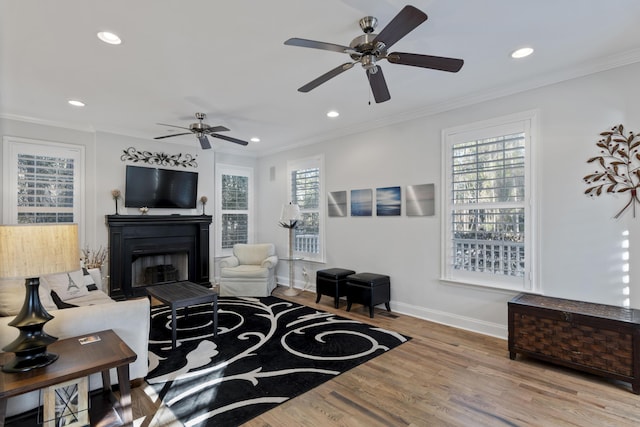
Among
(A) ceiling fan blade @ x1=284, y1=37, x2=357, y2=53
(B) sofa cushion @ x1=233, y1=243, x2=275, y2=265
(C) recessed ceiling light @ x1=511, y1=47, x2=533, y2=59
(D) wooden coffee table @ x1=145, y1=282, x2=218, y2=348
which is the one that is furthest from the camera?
(B) sofa cushion @ x1=233, y1=243, x2=275, y2=265

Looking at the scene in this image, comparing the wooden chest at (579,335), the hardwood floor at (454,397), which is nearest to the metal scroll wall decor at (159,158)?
the hardwood floor at (454,397)

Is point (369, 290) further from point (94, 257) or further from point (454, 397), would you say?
point (94, 257)

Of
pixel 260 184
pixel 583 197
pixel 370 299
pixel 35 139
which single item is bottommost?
pixel 370 299

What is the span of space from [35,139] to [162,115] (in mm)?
1881

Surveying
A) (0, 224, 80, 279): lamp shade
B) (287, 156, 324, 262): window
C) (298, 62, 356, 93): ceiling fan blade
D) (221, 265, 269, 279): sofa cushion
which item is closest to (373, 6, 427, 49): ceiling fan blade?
(298, 62, 356, 93): ceiling fan blade

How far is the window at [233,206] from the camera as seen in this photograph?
6379 millimetres

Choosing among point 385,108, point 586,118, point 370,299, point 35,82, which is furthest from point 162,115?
point 586,118

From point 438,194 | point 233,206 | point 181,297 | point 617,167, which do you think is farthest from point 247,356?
point 233,206

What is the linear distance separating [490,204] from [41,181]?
19.7 feet

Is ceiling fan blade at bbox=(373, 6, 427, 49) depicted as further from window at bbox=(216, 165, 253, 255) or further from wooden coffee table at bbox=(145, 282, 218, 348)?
window at bbox=(216, 165, 253, 255)

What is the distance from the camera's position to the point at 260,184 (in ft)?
22.4

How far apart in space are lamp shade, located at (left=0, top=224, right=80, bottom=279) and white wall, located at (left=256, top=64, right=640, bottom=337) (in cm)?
368

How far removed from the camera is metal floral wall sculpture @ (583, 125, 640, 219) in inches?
111

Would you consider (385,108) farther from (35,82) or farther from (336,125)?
(35,82)
